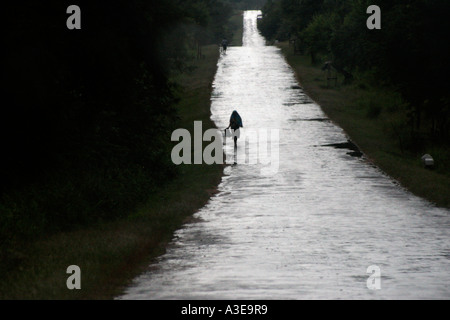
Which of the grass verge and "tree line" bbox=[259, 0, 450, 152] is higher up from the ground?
"tree line" bbox=[259, 0, 450, 152]

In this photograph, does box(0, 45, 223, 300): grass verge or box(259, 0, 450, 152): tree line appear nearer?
box(0, 45, 223, 300): grass verge

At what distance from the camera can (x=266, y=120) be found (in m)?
46.2

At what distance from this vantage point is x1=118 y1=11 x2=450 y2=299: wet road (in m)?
12.9

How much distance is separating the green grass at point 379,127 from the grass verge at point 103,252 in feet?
22.6

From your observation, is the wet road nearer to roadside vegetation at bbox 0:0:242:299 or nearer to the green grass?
the green grass

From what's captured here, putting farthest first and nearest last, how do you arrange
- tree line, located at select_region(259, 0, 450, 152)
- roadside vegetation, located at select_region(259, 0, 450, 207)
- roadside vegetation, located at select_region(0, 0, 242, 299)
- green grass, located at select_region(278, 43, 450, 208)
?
tree line, located at select_region(259, 0, 450, 152) → roadside vegetation, located at select_region(259, 0, 450, 207) → green grass, located at select_region(278, 43, 450, 208) → roadside vegetation, located at select_region(0, 0, 242, 299)

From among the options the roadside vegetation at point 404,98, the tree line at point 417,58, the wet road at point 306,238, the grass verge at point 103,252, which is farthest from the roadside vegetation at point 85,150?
the tree line at point 417,58

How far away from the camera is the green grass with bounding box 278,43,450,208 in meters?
26.4

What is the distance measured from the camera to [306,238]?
58.2ft

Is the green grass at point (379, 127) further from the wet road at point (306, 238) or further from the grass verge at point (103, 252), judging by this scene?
the grass verge at point (103, 252)

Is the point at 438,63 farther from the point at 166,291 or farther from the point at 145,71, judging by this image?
the point at 166,291

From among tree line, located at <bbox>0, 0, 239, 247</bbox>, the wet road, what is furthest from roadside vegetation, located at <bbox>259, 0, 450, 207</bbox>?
tree line, located at <bbox>0, 0, 239, 247</bbox>

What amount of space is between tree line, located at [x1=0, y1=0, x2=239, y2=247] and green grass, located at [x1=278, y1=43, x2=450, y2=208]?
8.72 metres

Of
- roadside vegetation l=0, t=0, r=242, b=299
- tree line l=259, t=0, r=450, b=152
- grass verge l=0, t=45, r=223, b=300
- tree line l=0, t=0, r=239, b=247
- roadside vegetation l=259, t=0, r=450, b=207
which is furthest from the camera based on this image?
tree line l=259, t=0, r=450, b=152
